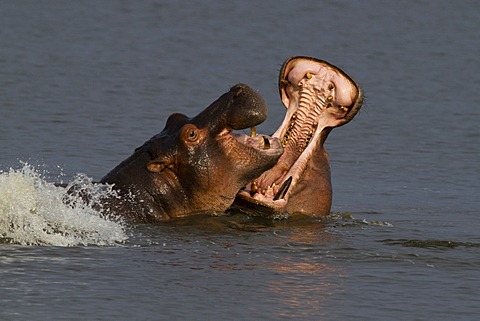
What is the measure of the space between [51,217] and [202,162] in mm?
1162

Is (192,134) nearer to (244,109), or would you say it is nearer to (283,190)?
(244,109)

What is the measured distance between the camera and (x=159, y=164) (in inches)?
387

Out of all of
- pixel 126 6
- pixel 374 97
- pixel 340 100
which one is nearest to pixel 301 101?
pixel 340 100

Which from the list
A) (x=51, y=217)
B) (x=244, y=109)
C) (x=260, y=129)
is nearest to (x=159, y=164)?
(x=244, y=109)

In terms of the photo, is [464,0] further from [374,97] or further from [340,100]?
[340,100]

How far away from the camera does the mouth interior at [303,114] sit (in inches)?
400

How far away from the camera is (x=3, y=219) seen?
30.2 feet

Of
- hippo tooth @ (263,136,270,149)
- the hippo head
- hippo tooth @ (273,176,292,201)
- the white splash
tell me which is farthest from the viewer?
hippo tooth @ (273,176,292,201)

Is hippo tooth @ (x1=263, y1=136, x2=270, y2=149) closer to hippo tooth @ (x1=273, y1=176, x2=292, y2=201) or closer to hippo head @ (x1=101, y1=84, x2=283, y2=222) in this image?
hippo head @ (x1=101, y1=84, x2=283, y2=222)

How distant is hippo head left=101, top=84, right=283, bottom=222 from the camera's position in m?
9.74

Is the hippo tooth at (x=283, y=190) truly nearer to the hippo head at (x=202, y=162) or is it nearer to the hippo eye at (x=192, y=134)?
the hippo head at (x=202, y=162)

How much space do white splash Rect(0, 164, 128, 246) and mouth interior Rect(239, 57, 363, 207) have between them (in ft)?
3.75

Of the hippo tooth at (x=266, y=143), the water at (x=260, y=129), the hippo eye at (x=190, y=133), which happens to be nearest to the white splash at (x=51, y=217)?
the water at (x=260, y=129)

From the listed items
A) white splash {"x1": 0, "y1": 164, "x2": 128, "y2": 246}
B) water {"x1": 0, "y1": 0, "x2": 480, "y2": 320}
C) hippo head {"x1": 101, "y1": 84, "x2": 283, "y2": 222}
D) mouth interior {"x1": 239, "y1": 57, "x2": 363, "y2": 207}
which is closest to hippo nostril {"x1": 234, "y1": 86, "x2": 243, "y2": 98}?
hippo head {"x1": 101, "y1": 84, "x2": 283, "y2": 222}
